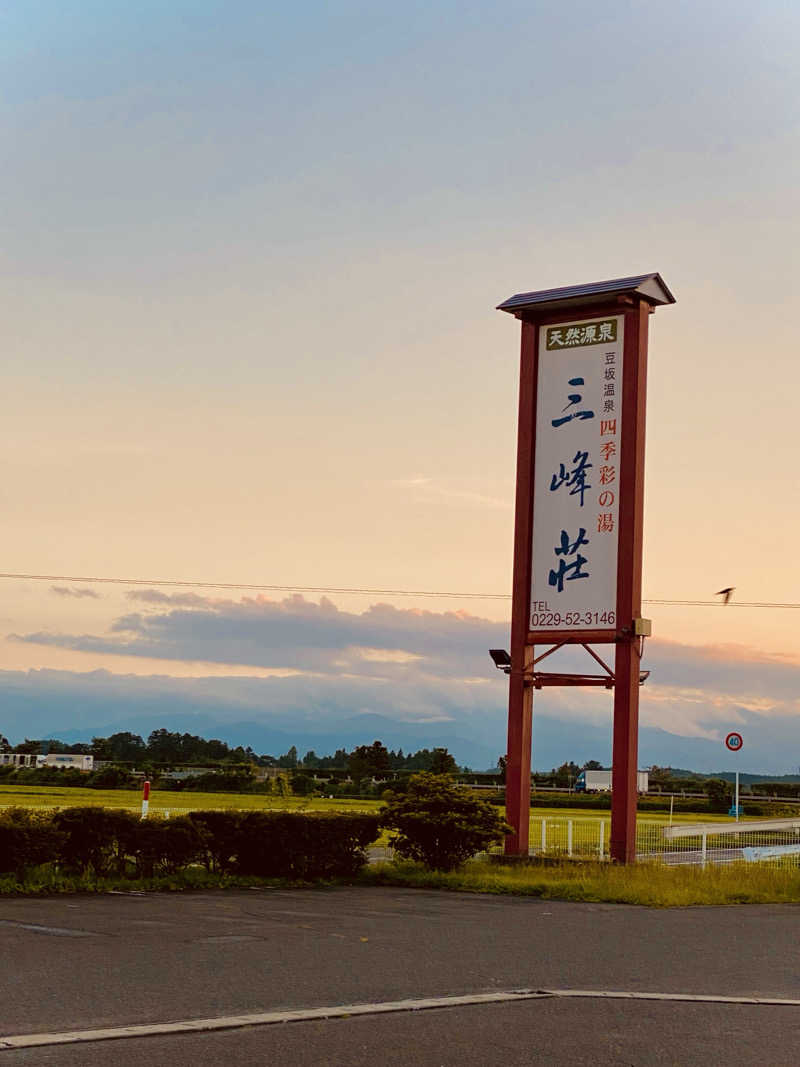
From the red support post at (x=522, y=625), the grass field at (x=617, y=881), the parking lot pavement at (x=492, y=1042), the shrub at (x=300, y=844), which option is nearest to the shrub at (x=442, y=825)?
the grass field at (x=617, y=881)

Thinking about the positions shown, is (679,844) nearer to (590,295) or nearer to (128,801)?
(590,295)

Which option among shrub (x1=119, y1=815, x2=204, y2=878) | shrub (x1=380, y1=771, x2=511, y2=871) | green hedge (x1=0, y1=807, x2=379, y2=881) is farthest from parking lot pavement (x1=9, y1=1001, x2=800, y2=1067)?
shrub (x1=380, y1=771, x2=511, y2=871)

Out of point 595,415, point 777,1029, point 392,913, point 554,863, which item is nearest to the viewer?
point 777,1029

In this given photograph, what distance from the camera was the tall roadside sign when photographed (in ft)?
74.0

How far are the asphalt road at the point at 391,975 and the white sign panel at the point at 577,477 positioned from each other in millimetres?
7315

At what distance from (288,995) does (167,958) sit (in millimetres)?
1971

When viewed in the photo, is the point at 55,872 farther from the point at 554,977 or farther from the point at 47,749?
the point at 47,749

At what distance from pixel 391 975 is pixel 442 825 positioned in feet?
34.3

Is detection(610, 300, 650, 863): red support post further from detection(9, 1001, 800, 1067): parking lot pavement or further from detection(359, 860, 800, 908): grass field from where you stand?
detection(9, 1001, 800, 1067): parking lot pavement

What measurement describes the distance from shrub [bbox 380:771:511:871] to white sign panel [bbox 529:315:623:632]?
3.79m

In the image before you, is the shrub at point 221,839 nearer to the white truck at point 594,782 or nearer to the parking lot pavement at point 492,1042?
the parking lot pavement at point 492,1042

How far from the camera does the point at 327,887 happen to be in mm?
18891

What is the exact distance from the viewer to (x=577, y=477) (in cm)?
2356

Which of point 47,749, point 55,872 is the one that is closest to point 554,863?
point 55,872
